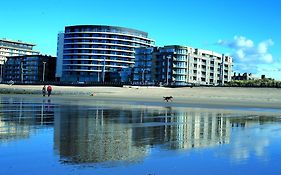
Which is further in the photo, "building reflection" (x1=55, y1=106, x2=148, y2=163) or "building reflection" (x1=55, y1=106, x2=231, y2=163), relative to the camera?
"building reflection" (x1=55, y1=106, x2=231, y2=163)

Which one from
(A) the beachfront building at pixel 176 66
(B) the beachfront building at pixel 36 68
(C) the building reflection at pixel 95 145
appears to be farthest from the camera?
(B) the beachfront building at pixel 36 68

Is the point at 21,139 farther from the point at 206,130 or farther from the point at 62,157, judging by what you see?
the point at 206,130

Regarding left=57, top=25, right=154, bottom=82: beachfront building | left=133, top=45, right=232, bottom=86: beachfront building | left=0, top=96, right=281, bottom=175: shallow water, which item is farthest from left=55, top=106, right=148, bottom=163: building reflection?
left=57, top=25, right=154, bottom=82: beachfront building

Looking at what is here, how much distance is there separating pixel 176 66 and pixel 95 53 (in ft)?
139

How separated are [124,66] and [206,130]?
160723 mm

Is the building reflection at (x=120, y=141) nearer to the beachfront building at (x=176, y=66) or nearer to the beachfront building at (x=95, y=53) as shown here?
the beachfront building at (x=176, y=66)

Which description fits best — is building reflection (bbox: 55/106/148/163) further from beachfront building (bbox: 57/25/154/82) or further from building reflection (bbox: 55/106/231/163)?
beachfront building (bbox: 57/25/154/82)

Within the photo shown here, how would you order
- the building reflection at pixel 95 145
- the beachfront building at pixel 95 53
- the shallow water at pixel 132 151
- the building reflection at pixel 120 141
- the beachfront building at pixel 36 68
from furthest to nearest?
1. the beachfront building at pixel 36 68
2. the beachfront building at pixel 95 53
3. the building reflection at pixel 120 141
4. the building reflection at pixel 95 145
5. the shallow water at pixel 132 151

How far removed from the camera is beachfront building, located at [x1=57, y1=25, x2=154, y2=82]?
171375mm

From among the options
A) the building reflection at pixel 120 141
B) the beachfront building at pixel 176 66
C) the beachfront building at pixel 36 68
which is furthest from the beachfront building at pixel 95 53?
the building reflection at pixel 120 141

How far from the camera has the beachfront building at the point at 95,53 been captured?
171375 mm

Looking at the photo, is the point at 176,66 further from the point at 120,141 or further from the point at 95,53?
the point at 120,141

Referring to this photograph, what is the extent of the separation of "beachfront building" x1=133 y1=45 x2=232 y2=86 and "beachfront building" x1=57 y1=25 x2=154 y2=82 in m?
13.2

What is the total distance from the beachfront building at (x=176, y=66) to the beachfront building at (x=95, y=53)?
13.2 meters
